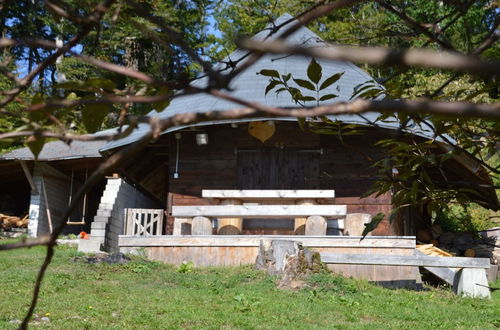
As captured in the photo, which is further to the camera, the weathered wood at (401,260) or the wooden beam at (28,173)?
the wooden beam at (28,173)

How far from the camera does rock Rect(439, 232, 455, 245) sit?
16.5 meters

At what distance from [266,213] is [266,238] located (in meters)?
0.89

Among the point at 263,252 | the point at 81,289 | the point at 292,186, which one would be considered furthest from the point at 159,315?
the point at 292,186

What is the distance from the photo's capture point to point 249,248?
1137 centimetres

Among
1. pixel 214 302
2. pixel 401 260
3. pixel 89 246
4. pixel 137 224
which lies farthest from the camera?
pixel 137 224

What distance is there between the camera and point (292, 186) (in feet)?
46.5

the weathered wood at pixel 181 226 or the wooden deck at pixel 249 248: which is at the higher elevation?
Result: the weathered wood at pixel 181 226

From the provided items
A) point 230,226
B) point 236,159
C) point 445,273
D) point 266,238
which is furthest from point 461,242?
point 266,238

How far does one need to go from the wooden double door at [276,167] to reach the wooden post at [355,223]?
55.8 inches

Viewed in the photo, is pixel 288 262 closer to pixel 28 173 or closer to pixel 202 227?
pixel 202 227

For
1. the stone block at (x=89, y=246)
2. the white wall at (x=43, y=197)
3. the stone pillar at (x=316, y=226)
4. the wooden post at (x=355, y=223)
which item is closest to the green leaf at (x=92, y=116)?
the stone pillar at (x=316, y=226)

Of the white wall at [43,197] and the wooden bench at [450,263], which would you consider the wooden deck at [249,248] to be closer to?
the wooden bench at [450,263]

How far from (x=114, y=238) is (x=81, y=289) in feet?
19.1

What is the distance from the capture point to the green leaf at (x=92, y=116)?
3.81 feet
